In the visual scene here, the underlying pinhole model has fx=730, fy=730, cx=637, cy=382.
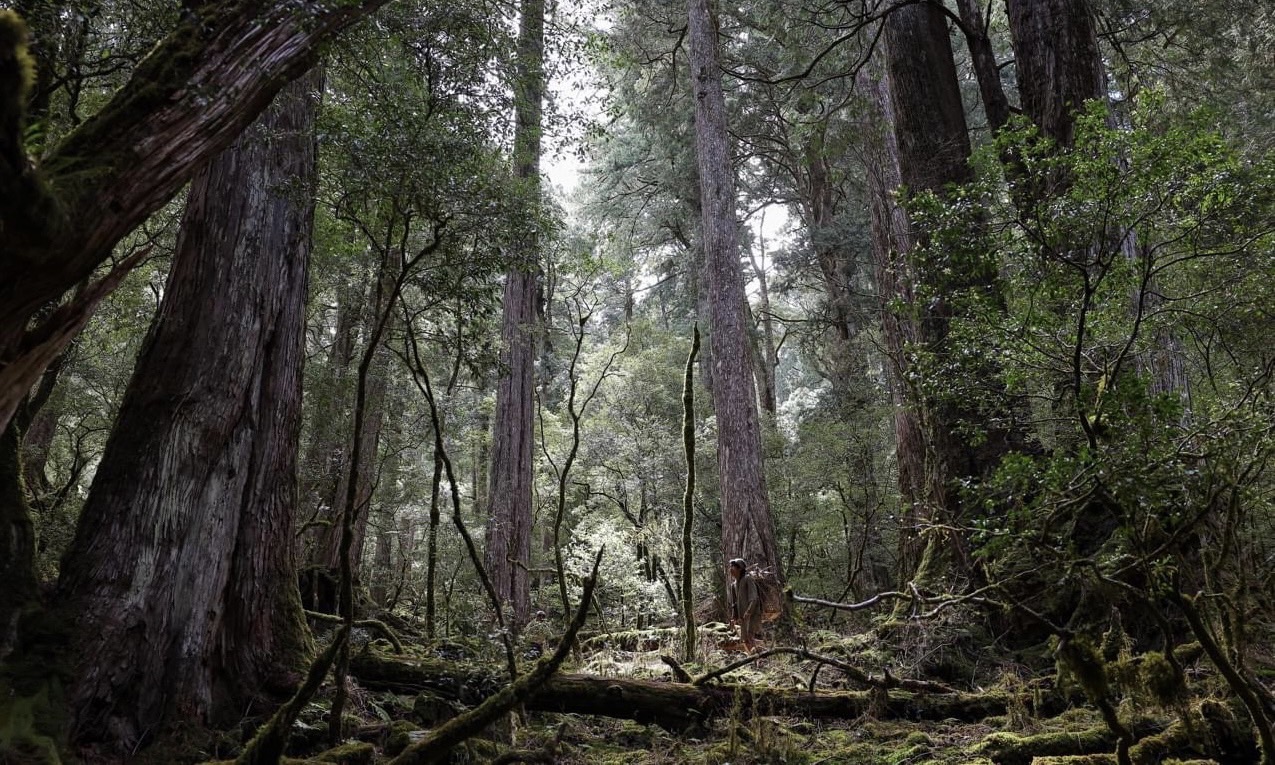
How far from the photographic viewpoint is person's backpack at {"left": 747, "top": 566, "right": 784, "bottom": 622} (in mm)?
8602

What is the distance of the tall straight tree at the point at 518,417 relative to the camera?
29.0ft

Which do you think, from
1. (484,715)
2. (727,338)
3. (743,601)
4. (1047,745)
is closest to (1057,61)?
(727,338)

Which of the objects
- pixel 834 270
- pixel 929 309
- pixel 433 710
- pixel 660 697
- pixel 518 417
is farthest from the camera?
pixel 834 270

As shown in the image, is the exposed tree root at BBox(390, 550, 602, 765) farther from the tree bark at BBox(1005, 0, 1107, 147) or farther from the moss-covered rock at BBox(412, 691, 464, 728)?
the tree bark at BBox(1005, 0, 1107, 147)

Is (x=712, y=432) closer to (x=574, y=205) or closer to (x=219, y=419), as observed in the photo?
(x=219, y=419)

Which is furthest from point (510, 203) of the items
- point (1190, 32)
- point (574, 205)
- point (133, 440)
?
point (574, 205)

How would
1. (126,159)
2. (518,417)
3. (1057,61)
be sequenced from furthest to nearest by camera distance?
1. (518,417)
2. (1057,61)
3. (126,159)

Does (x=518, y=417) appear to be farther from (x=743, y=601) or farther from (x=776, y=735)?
(x=776, y=735)

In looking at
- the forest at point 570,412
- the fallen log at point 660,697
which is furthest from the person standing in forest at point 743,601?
the fallen log at point 660,697

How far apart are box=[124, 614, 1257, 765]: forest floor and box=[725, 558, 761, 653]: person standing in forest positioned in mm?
2656

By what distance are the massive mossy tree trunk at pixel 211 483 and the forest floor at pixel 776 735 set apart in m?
0.36

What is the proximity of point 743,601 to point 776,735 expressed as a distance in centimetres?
458

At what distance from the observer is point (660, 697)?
4.36 meters

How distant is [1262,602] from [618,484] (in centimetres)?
1168
